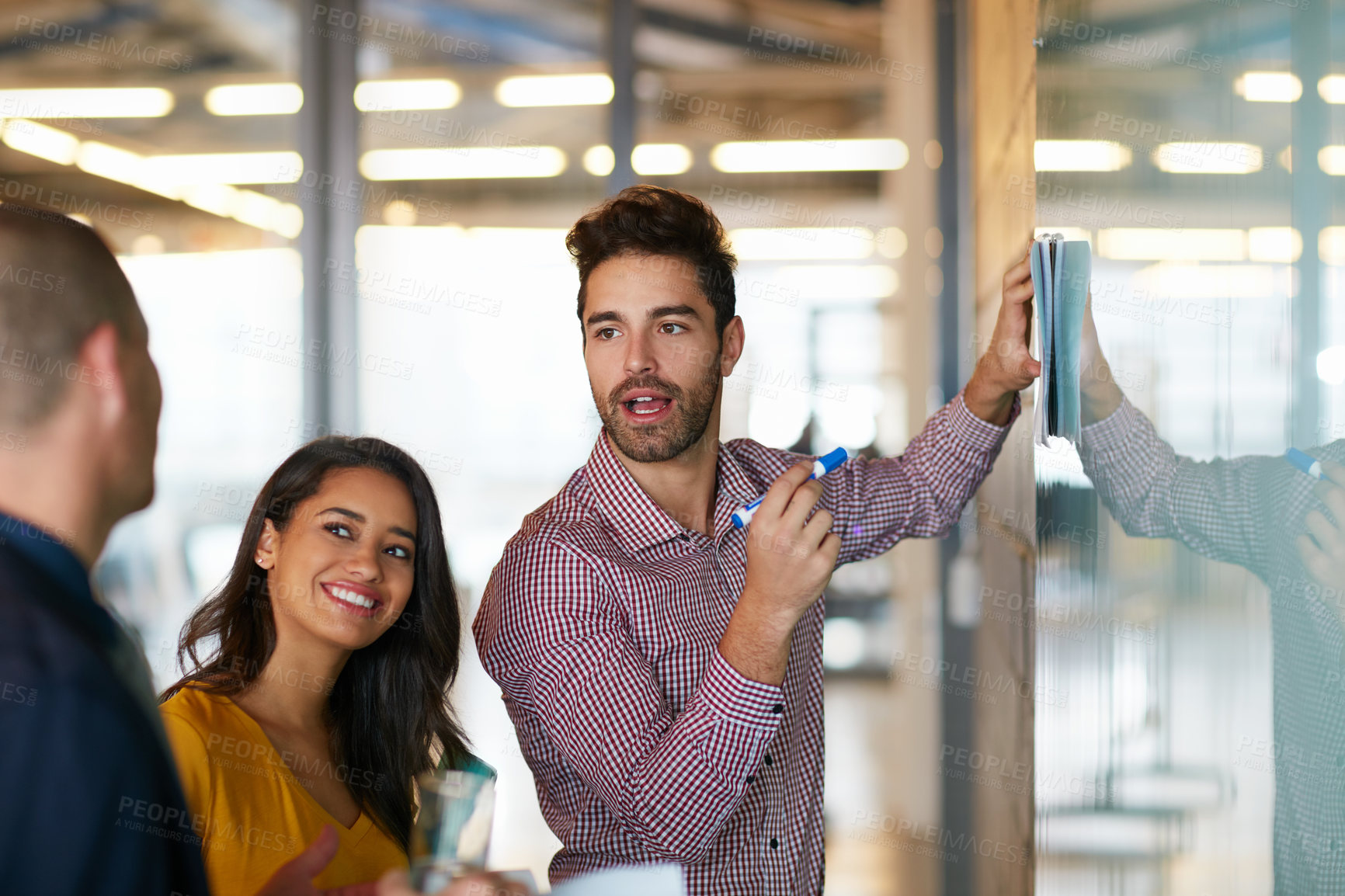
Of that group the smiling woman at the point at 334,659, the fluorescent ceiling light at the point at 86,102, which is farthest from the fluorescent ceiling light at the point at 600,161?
the smiling woman at the point at 334,659

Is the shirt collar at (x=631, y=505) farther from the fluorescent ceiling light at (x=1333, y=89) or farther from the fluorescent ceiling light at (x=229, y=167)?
the fluorescent ceiling light at (x=229, y=167)

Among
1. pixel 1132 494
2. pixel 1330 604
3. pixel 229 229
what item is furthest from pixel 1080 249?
pixel 229 229

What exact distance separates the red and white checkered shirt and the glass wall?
0.42 metres

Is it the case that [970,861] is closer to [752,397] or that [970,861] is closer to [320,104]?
[752,397]

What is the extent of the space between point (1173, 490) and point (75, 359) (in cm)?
91

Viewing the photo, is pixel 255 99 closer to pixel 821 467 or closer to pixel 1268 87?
pixel 821 467

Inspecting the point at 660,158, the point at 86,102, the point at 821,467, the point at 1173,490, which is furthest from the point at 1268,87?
the point at 86,102

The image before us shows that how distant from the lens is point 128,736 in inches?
25.5

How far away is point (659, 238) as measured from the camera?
5.29 feet

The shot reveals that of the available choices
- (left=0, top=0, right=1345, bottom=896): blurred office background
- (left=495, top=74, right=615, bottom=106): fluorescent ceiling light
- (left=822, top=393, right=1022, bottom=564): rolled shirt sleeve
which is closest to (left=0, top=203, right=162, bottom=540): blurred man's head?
(left=822, top=393, right=1022, bottom=564): rolled shirt sleeve

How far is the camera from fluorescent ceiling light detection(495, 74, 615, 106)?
3064 millimetres

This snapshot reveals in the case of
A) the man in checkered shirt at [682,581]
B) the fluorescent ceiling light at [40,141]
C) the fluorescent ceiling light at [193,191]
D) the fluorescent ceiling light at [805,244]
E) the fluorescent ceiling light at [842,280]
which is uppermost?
the fluorescent ceiling light at [40,141]

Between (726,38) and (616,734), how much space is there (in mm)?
2322

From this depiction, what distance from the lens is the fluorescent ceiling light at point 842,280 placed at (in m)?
2.96
